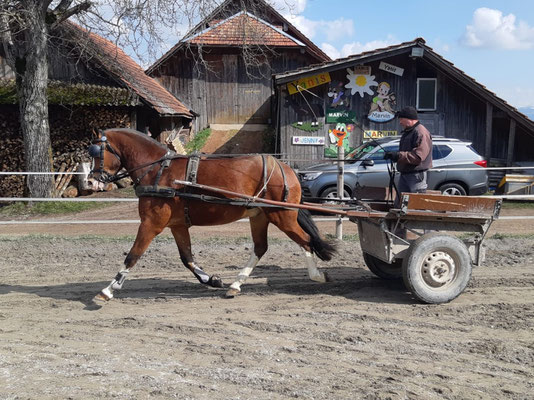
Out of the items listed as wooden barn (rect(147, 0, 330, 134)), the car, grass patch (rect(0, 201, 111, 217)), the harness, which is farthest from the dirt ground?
wooden barn (rect(147, 0, 330, 134))

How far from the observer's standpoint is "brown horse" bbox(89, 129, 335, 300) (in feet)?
20.4

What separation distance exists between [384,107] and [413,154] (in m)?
12.4

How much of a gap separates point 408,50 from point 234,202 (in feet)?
41.7

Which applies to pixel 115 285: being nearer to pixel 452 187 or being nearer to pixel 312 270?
pixel 312 270

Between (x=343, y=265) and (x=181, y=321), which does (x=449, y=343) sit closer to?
(x=181, y=321)

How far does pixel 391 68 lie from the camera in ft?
58.7

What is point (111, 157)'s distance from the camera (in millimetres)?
6406

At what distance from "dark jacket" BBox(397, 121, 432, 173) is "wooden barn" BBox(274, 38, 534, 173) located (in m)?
11.0

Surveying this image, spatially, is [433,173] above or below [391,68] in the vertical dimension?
below

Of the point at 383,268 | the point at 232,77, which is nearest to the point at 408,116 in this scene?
the point at 383,268

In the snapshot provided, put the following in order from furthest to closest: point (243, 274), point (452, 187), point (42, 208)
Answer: point (42, 208)
point (452, 187)
point (243, 274)

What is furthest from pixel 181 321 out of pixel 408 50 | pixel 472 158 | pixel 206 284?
pixel 408 50

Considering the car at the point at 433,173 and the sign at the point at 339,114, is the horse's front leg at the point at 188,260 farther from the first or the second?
the sign at the point at 339,114

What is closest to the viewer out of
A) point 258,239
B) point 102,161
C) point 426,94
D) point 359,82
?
point 102,161
